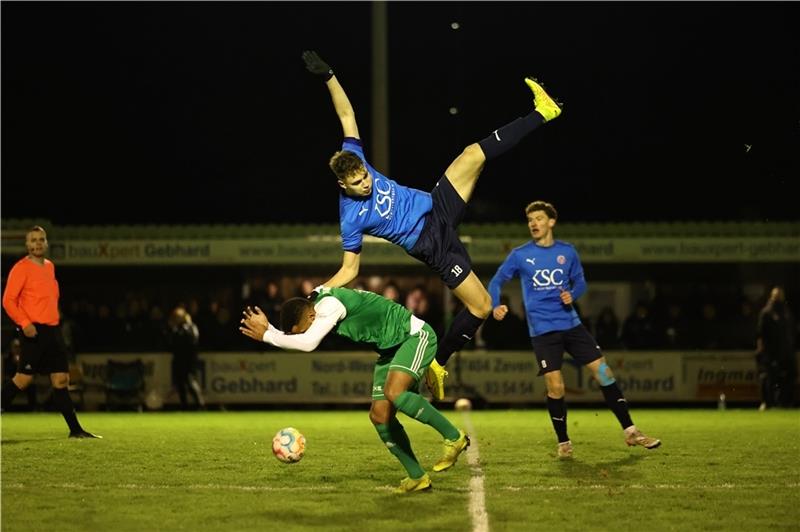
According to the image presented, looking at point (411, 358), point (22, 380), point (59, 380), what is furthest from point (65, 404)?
point (411, 358)

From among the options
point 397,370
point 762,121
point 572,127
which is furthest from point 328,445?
point 572,127

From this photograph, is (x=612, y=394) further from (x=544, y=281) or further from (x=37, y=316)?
(x=37, y=316)

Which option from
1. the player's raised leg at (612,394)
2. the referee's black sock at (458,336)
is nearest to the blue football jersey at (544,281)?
the player's raised leg at (612,394)

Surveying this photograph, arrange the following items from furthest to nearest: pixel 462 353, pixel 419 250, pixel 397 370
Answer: pixel 462 353
pixel 419 250
pixel 397 370

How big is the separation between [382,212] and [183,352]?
12058 millimetres

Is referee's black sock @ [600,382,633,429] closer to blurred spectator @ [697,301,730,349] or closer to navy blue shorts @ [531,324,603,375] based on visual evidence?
navy blue shorts @ [531,324,603,375]

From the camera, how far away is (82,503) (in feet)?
26.6

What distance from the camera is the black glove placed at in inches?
398

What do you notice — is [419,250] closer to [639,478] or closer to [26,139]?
[639,478]

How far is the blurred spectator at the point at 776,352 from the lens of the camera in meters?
20.3

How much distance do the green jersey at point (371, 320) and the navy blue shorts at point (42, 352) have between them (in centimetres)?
544

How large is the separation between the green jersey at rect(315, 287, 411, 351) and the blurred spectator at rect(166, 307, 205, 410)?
41.2 ft

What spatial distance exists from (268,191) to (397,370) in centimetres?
3958

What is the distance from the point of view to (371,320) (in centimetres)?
871
